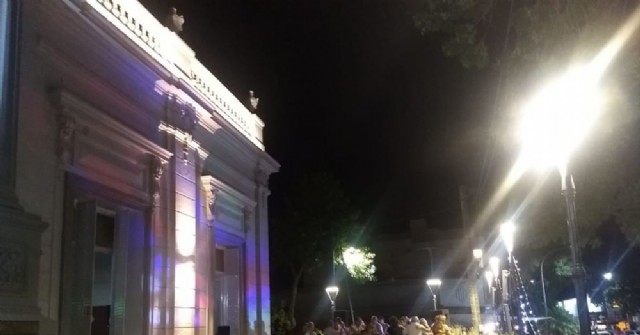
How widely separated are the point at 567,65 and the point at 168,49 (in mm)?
7218

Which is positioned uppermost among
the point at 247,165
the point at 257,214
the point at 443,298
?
the point at 247,165

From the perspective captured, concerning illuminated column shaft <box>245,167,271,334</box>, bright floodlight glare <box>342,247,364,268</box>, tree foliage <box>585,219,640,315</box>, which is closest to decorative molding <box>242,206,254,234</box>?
illuminated column shaft <box>245,167,271,334</box>

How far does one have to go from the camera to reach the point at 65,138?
832 centimetres

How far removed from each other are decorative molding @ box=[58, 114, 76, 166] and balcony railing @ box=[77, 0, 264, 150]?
1.61 m

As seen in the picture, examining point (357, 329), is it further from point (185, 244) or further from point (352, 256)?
point (352, 256)

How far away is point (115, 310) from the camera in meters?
10.1

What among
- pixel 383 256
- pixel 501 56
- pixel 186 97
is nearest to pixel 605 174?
pixel 501 56

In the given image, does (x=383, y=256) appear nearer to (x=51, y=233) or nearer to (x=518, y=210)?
(x=518, y=210)

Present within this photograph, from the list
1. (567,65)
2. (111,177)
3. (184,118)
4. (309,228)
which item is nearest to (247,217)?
(184,118)

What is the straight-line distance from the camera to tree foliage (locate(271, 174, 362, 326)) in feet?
120

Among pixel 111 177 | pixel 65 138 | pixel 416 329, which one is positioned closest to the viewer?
pixel 65 138

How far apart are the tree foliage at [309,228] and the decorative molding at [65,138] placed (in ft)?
93.3

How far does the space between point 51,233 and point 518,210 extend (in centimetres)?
1070

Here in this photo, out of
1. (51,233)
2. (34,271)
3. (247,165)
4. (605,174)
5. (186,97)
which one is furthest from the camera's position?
(247,165)
